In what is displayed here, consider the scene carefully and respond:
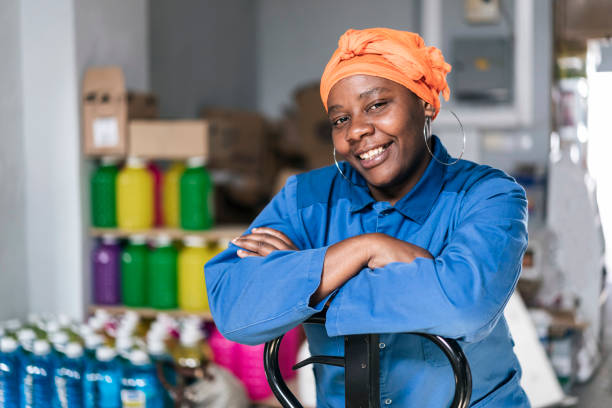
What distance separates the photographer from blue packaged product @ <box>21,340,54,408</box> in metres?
2.22

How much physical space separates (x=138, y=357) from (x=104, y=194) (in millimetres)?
986

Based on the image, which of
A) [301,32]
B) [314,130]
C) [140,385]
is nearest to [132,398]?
[140,385]

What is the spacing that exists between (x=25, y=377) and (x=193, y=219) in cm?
95

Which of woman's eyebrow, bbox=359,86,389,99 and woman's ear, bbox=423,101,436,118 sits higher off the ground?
woman's eyebrow, bbox=359,86,389,99

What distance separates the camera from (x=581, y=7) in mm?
1678

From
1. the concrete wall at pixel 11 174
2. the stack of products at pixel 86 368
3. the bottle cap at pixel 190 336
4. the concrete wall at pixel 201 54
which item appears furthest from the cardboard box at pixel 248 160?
the stack of products at pixel 86 368

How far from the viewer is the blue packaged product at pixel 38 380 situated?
7.30ft

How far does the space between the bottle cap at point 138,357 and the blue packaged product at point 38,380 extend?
295 mm

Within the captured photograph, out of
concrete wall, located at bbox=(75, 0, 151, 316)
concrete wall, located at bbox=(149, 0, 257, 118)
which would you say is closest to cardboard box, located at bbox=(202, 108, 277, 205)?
concrete wall, located at bbox=(149, 0, 257, 118)

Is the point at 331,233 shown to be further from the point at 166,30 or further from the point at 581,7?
the point at 166,30

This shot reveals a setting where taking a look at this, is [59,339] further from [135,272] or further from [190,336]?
[135,272]

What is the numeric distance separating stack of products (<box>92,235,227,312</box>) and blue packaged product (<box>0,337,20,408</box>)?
0.70 metres

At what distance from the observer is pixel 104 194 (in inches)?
116

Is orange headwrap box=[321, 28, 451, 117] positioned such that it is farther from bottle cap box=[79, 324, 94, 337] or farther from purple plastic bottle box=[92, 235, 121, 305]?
purple plastic bottle box=[92, 235, 121, 305]
